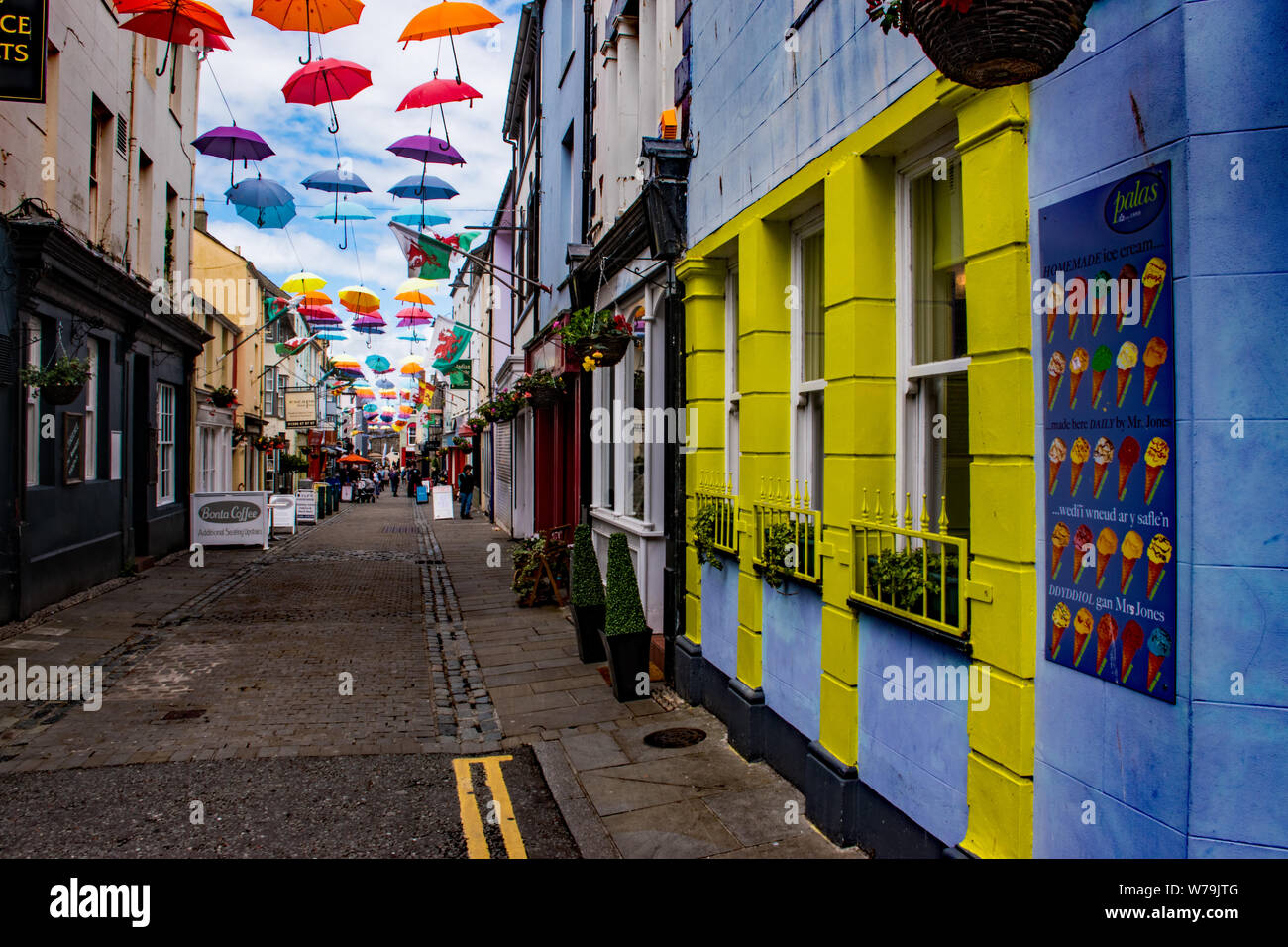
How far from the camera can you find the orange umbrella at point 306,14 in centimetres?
888

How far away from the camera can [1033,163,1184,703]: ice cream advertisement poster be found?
8.89 ft

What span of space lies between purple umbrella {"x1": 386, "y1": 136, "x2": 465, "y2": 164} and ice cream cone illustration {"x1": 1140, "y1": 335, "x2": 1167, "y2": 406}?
11846 mm

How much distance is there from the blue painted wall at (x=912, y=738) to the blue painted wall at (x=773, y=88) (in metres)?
2.63

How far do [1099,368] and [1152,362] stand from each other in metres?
0.22

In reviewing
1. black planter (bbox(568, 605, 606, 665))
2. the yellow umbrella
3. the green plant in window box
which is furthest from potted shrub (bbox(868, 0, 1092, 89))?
the yellow umbrella

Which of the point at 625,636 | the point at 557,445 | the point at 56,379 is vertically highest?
the point at 56,379

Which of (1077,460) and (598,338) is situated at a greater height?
(598,338)

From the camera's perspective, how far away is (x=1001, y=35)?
8.49 ft

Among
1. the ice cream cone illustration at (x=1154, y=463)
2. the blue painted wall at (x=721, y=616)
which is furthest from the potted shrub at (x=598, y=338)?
the ice cream cone illustration at (x=1154, y=463)

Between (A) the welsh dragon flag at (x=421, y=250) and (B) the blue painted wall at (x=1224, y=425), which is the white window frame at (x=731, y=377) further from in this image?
(A) the welsh dragon flag at (x=421, y=250)

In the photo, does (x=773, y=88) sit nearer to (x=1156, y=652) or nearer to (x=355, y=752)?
(x=1156, y=652)

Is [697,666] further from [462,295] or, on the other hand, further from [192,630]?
[462,295]

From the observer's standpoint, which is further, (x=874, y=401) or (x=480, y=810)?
(x=480, y=810)

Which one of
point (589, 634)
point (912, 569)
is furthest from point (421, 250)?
point (912, 569)
